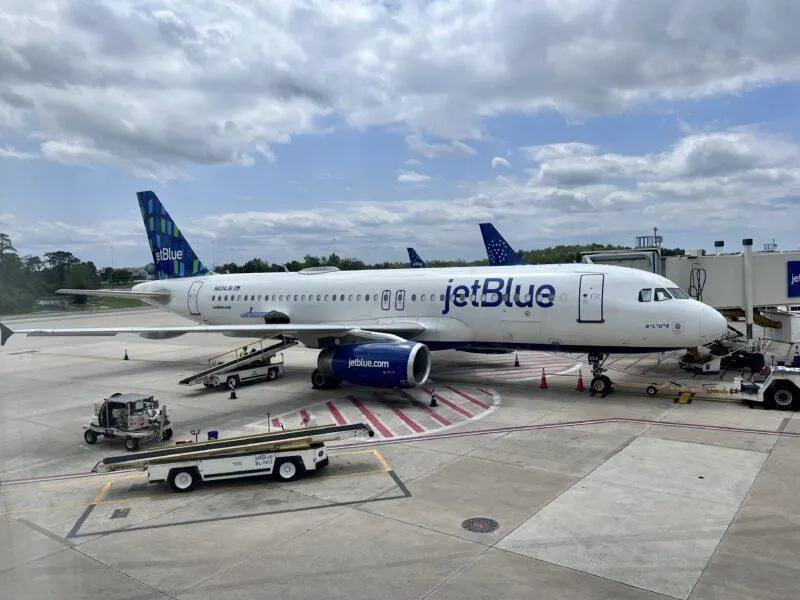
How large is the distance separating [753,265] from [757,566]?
16.4 metres

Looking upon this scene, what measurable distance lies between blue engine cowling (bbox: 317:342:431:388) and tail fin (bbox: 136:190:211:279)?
13774mm

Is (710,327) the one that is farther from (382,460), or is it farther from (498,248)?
(498,248)

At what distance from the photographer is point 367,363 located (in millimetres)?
16703

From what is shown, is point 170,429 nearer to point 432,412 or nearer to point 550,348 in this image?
point 432,412

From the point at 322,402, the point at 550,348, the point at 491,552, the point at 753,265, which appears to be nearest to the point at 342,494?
the point at 491,552

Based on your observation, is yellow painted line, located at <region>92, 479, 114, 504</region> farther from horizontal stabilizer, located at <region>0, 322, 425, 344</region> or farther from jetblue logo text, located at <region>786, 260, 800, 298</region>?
jetblue logo text, located at <region>786, 260, 800, 298</region>

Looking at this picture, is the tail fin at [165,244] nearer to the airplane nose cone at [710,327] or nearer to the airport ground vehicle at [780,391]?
the airplane nose cone at [710,327]

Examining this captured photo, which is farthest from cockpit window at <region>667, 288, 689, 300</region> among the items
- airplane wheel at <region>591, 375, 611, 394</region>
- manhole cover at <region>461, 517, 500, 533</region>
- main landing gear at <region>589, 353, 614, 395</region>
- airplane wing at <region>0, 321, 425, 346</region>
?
manhole cover at <region>461, 517, 500, 533</region>

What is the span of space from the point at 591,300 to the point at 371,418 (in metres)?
7.30

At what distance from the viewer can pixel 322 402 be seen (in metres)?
17.7

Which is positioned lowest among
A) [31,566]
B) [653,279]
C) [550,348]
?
[31,566]

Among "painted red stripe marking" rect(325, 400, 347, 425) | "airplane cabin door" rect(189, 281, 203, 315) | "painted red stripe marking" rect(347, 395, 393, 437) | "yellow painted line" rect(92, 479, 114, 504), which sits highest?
"airplane cabin door" rect(189, 281, 203, 315)

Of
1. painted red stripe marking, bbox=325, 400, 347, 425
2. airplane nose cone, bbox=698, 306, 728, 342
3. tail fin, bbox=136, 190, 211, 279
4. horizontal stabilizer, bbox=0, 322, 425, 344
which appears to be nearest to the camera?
painted red stripe marking, bbox=325, 400, 347, 425

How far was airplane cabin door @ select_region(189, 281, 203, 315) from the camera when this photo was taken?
1046 inches
